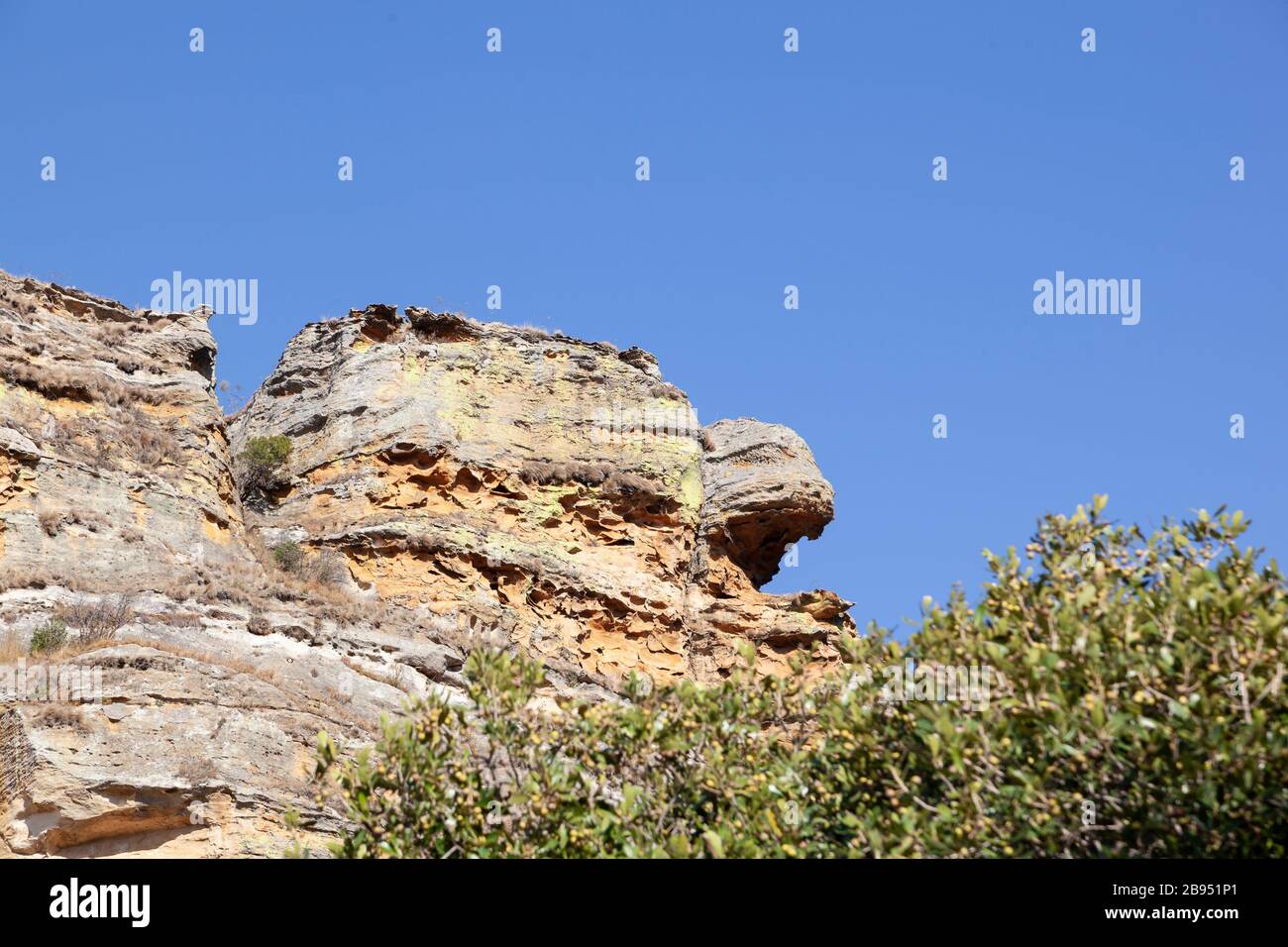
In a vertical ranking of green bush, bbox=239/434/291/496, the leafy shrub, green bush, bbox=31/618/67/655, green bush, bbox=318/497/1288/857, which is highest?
green bush, bbox=239/434/291/496

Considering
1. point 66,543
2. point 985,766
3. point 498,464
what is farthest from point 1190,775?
point 498,464

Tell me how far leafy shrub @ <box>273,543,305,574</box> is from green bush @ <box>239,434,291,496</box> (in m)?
4.32

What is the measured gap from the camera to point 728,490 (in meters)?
42.0

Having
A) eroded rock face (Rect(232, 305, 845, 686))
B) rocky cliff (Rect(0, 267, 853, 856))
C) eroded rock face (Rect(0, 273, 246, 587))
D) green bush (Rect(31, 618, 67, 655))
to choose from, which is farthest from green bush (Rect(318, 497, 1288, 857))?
eroded rock face (Rect(232, 305, 845, 686))

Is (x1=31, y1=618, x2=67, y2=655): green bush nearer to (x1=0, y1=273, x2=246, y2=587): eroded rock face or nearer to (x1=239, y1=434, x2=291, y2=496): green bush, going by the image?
(x1=0, y1=273, x2=246, y2=587): eroded rock face

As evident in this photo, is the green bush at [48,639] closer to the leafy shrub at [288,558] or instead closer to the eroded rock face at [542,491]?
the leafy shrub at [288,558]

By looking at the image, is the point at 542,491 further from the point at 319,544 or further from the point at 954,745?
the point at 954,745

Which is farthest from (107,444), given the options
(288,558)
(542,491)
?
(542,491)

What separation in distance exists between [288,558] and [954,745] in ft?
81.4

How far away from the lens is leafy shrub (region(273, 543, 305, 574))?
34.8m

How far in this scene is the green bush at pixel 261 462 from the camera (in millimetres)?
39812

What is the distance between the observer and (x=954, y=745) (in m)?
12.7
